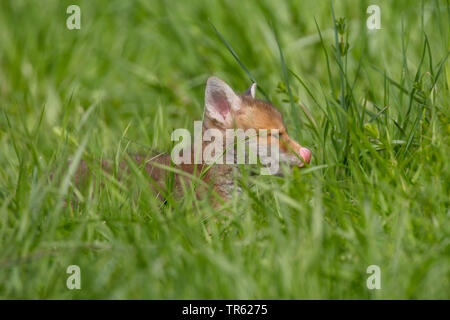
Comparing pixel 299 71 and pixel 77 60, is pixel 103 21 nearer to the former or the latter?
pixel 77 60

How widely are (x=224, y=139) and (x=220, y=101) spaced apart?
27 cm

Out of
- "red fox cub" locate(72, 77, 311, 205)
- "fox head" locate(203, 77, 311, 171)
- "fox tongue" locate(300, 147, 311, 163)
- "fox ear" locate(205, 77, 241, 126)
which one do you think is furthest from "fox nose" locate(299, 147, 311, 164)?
"fox ear" locate(205, 77, 241, 126)

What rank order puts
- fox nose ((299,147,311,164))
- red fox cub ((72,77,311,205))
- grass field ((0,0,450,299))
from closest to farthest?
1. grass field ((0,0,450,299))
2. fox nose ((299,147,311,164))
3. red fox cub ((72,77,311,205))

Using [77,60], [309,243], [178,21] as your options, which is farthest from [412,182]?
[77,60]

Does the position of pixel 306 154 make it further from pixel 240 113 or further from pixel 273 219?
pixel 273 219

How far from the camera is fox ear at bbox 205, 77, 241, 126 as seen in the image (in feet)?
13.3

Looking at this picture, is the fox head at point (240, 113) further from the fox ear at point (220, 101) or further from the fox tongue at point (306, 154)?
the fox tongue at point (306, 154)

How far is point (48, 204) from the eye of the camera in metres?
3.00

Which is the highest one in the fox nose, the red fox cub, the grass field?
the red fox cub

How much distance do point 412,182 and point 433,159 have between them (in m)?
0.27

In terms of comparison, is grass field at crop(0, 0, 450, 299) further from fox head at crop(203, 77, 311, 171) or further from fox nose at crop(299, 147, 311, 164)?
fox head at crop(203, 77, 311, 171)

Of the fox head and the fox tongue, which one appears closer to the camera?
the fox tongue
